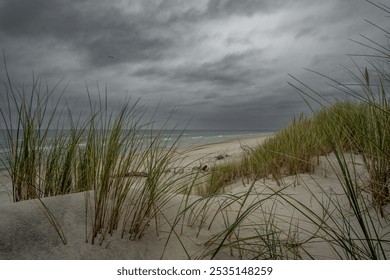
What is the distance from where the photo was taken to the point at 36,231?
1.16 m

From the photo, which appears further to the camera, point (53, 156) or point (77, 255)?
point (53, 156)

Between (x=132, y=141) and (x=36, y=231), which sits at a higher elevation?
(x=132, y=141)

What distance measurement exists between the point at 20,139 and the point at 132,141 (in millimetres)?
810

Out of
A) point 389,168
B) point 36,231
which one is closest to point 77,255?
point 36,231

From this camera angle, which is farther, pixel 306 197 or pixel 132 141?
pixel 306 197

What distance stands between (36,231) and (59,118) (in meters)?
1.03

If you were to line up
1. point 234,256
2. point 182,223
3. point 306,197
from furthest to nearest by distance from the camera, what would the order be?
point 306,197, point 182,223, point 234,256

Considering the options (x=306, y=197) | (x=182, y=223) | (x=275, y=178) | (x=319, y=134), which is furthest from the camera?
(x=319, y=134)

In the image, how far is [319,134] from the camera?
2898 millimetres

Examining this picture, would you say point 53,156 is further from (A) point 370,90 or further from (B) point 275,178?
(A) point 370,90

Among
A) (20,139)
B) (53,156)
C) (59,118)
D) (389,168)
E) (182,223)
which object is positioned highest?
(59,118)

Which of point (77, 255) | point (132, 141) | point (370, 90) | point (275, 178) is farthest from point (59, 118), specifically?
point (370, 90)
